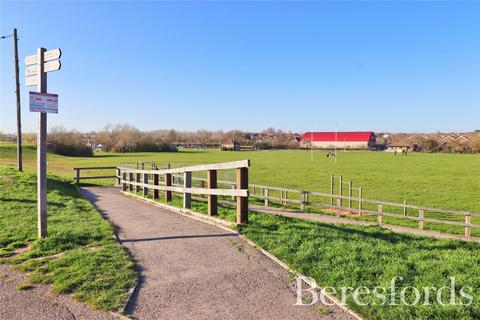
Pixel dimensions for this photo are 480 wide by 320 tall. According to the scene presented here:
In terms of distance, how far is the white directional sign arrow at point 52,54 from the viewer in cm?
652

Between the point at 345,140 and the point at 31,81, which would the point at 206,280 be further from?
the point at 345,140

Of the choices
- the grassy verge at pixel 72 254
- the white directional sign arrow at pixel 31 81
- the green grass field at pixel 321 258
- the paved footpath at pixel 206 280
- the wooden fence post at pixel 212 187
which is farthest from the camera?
the wooden fence post at pixel 212 187

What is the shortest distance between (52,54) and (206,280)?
4.80 m

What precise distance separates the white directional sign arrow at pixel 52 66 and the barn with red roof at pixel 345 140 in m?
151

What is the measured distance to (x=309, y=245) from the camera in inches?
214

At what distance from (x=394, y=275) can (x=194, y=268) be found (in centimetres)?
242

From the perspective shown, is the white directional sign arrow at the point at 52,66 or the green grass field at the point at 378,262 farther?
the white directional sign arrow at the point at 52,66

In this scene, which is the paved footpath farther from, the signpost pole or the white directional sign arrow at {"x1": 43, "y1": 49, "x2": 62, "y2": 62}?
the white directional sign arrow at {"x1": 43, "y1": 49, "x2": 62, "y2": 62}

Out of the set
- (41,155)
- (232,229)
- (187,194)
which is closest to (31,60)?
(41,155)

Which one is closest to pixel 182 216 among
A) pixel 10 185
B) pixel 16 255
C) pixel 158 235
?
pixel 158 235

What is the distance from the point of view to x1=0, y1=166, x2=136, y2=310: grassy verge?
4273 millimetres

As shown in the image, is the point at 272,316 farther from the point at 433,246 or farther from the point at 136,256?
the point at 433,246

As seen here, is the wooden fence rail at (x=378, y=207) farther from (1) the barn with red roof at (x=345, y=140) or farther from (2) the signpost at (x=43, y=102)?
(1) the barn with red roof at (x=345, y=140)

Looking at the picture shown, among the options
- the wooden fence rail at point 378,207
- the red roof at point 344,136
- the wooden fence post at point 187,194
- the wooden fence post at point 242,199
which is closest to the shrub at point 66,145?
the wooden fence rail at point 378,207
